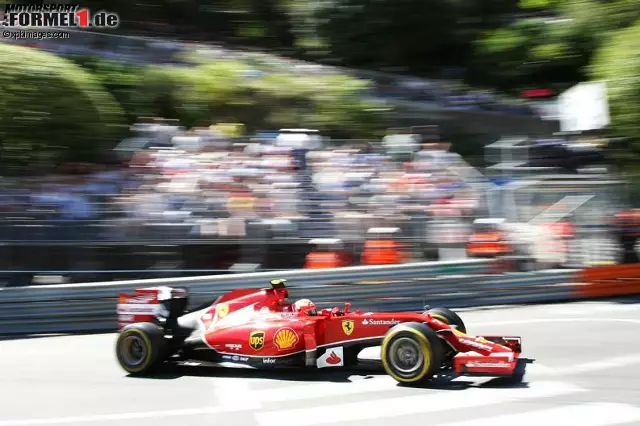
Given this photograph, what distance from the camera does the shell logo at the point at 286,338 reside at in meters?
8.11

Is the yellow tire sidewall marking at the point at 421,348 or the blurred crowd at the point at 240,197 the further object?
the blurred crowd at the point at 240,197

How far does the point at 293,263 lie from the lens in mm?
11875

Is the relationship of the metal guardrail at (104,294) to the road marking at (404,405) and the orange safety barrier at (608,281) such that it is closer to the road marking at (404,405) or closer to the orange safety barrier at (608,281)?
the orange safety barrier at (608,281)

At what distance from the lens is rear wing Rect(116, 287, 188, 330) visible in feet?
29.3

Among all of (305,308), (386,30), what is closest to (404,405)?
(305,308)

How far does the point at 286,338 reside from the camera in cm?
813

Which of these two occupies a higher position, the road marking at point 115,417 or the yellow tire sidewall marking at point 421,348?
the yellow tire sidewall marking at point 421,348

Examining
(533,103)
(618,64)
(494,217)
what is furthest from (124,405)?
(533,103)

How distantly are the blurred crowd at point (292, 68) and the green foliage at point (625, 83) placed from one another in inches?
204

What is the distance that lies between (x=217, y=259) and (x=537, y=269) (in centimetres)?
457

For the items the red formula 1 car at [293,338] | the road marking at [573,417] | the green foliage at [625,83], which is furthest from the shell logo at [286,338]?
the green foliage at [625,83]

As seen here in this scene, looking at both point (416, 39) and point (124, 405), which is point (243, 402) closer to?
point (124, 405)

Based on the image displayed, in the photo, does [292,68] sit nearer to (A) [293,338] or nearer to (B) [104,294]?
(B) [104,294]

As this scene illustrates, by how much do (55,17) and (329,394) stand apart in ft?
56.6
